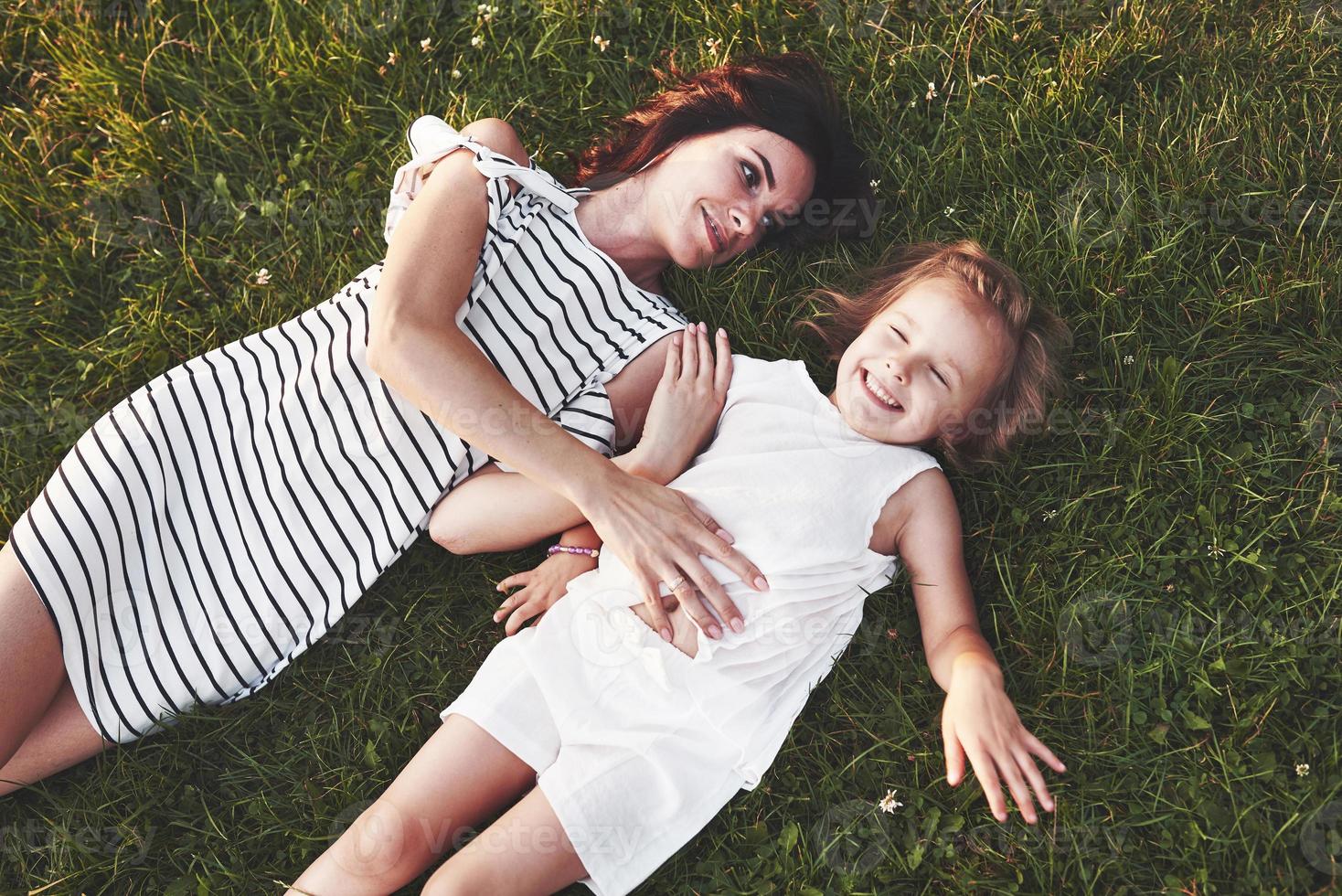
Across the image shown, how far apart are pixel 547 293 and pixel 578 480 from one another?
2.10 feet

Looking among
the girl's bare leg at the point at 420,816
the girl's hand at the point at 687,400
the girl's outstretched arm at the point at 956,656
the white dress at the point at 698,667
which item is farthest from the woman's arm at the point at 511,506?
the girl's outstretched arm at the point at 956,656

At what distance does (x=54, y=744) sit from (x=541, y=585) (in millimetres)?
1391

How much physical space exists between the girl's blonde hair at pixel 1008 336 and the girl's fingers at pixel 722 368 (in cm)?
41

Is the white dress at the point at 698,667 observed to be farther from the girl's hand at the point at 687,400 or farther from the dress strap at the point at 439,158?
the dress strap at the point at 439,158

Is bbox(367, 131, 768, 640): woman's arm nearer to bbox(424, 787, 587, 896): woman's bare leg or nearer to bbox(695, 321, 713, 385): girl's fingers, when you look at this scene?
bbox(695, 321, 713, 385): girl's fingers

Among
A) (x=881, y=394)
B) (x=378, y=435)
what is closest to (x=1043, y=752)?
(x=881, y=394)

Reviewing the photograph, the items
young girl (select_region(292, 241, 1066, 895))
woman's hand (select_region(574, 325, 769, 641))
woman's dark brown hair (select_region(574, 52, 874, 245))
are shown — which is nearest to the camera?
young girl (select_region(292, 241, 1066, 895))

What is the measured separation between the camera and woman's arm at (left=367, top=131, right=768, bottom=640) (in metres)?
2.56

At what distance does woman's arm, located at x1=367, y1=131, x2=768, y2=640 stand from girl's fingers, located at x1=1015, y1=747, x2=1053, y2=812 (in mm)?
751

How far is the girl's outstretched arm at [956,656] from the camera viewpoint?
2.35 m

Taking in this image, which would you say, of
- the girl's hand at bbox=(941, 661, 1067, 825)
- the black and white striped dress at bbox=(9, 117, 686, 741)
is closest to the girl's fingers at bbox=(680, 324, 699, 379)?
the black and white striped dress at bbox=(9, 117, 686, 741)

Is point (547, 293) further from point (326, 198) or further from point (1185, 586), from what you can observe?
point (1185, 586)

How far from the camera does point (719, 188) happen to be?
115 inches

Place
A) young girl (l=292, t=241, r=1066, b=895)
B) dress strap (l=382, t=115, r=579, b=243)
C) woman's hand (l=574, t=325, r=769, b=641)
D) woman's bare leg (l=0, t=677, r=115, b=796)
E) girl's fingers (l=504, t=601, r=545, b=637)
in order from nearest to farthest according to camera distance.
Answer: young girl (l=292, t=241, r=1066, b=895)
woman's hand (l=574, t=325, r=769, b=641)
woman's bare leg (l=0, t=677, r=115, b=796)
dress strap (l=382, t=115, r=579, b=243)
girl's fingers (l=504, t=601, r=545, b=637)
